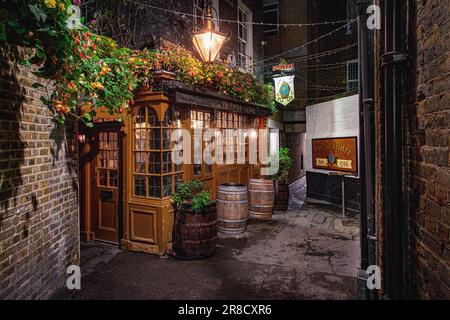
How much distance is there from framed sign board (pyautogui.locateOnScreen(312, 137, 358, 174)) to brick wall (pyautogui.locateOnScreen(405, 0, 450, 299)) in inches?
319

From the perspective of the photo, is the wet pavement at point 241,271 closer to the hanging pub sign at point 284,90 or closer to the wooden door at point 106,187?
the wooden door at point 106,187

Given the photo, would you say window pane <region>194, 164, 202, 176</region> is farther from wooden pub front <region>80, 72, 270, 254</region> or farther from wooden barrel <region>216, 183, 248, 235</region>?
wooden barrel <region>216, 183, 248, 235</region>

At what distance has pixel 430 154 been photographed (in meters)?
1.93

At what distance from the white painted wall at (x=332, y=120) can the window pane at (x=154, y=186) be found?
694cm

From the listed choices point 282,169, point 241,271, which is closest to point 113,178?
point 241,271

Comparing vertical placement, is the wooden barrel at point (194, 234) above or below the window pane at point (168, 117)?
below

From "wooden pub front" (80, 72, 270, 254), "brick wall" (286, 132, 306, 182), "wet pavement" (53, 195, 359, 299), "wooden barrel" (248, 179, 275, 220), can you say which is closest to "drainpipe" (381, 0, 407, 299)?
"wet pavement" (53, 195, 359, 299)

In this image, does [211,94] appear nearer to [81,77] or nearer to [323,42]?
[81,77]

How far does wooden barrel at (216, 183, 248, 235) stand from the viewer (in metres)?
7.34

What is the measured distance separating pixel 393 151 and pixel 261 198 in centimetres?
631

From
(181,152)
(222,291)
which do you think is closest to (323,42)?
(181,152)

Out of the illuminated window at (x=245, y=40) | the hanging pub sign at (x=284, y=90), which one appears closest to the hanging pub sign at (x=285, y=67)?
the hanging pub sign at (x=284, y=90)

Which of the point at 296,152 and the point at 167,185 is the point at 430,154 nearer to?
the point at 167,185

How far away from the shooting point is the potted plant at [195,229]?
19.3 feet
